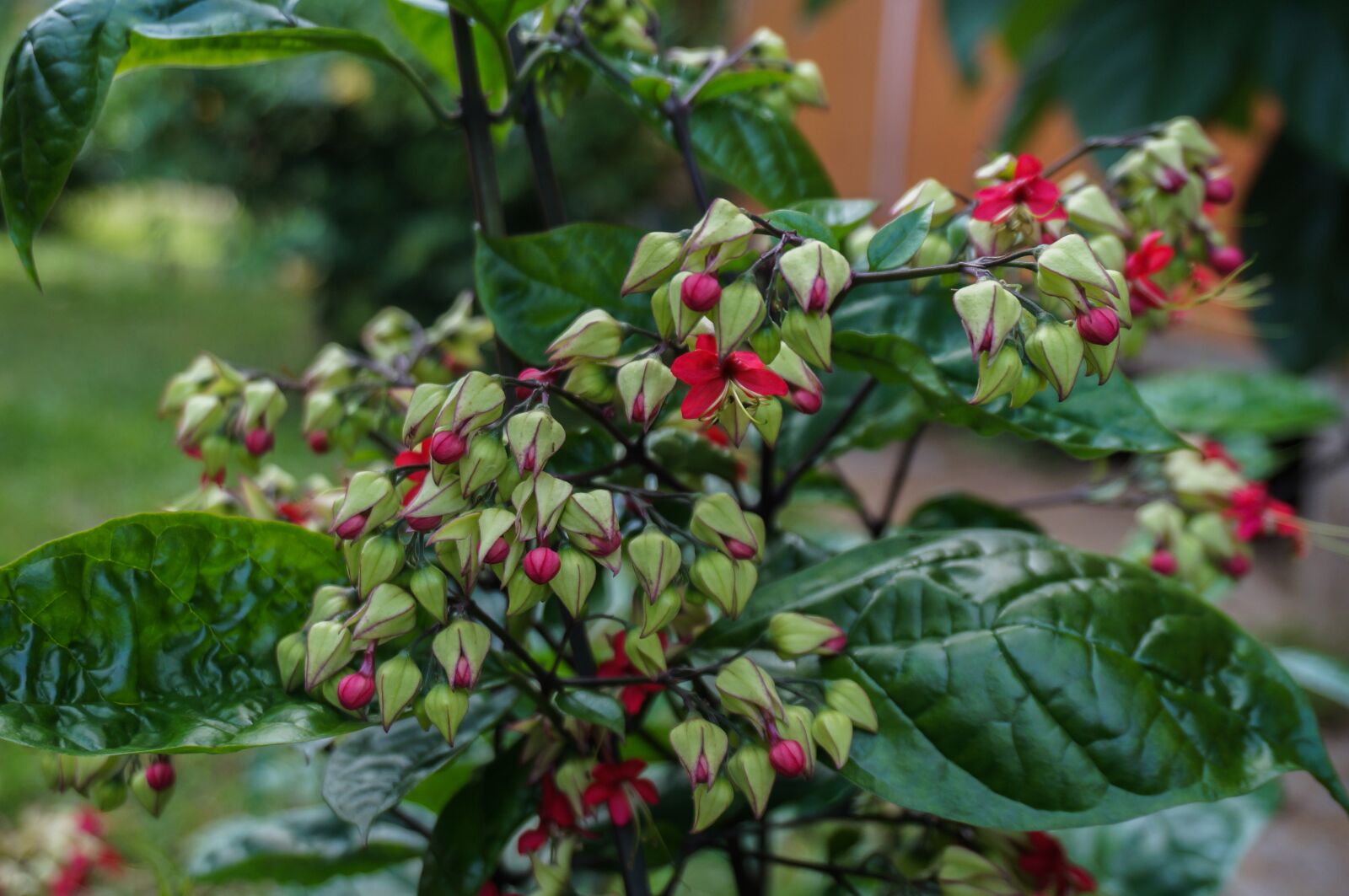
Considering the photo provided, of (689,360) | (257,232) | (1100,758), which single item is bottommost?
(257,232)

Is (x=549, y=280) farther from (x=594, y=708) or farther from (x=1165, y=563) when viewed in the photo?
(x=1165, y=563)

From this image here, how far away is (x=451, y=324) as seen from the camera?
0.53 metres

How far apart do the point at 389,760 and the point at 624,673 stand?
0.09m

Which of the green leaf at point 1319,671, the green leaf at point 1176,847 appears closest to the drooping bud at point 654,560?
the green leaf at point 1176,847

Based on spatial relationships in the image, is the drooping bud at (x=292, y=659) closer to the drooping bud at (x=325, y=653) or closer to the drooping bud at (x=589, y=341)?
the drooping bud at (x=325, y=653)

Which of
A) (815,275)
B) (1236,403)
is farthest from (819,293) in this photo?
(1236,403)

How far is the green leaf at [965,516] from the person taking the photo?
58 cm

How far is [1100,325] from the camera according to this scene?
1.14ft

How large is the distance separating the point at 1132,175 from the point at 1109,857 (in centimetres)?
48

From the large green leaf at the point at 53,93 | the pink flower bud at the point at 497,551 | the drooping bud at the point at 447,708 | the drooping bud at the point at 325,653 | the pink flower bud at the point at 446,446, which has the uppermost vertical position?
the large green leaf at the point at 53,93

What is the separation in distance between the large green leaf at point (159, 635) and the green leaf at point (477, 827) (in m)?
0.08

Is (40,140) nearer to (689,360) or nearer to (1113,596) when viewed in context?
(689,360)

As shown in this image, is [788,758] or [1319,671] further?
[1319,671]

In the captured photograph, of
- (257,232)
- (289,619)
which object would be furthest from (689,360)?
(257,232)
